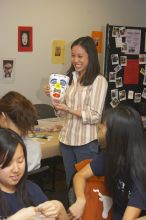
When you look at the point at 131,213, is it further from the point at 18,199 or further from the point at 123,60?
the point at 123,60

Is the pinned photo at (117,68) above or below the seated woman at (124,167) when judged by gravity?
above

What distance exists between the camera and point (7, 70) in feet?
12.5

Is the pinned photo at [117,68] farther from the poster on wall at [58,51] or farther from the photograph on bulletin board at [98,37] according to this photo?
the poster on wall at [58,51]

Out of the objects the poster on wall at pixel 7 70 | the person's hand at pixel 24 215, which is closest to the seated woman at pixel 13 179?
the person's hand at pixel 24 215

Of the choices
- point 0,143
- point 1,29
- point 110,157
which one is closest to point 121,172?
point 110,157

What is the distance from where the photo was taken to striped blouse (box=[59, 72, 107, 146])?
2.36m

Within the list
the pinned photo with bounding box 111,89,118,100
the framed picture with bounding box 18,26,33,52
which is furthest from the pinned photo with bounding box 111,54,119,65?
the framed picture with bounding box 18,26,33,52

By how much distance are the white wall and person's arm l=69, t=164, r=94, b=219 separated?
2.28 m

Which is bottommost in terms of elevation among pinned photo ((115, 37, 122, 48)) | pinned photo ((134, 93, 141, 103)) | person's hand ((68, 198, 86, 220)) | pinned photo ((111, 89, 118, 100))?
person's hand ((68, 198, 86, 220))

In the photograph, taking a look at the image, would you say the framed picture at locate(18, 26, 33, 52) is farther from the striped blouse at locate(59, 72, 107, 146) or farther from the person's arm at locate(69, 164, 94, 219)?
the person's arm at locate(69, 164, 94, 219)

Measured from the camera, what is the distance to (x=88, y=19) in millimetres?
4316

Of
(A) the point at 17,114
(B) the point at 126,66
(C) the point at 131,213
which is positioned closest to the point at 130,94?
(B) the point at 126,66

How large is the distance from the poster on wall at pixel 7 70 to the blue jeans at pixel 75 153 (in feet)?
5.20

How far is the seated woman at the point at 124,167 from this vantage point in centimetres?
150
